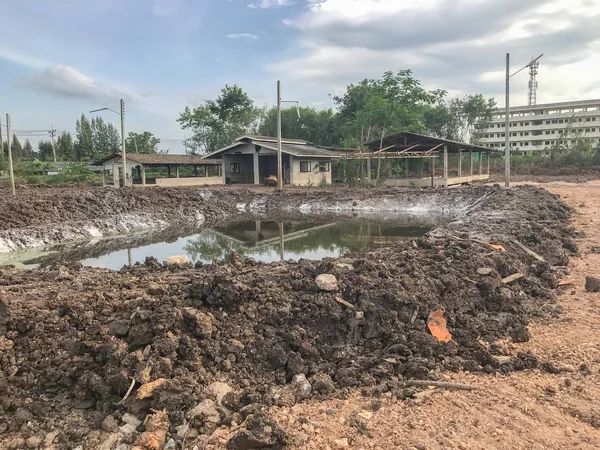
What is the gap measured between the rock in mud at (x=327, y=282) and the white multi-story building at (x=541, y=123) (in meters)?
76.4

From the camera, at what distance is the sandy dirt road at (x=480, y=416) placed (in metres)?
3.46

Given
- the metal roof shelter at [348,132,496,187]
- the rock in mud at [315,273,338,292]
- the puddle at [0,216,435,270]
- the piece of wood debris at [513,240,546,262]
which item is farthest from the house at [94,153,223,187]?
the rock in mud at [315,273,338,292]

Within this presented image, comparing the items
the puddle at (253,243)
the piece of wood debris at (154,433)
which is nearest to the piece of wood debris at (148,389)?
the piece of wood debris at (154,433)

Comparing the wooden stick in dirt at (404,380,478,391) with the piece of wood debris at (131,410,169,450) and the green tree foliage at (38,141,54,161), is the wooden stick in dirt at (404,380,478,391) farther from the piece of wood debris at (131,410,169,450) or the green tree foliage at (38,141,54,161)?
the green tree foliage at (38,141,54,161)

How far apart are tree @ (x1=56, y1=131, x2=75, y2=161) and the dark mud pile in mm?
Result: 60702

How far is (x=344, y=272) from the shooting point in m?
6.21

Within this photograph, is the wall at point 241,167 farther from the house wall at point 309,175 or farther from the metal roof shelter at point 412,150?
the metal roof shelter at point 412,150

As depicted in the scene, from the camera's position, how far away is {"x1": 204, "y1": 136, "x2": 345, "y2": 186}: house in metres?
33.0

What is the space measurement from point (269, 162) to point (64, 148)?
4026 cm

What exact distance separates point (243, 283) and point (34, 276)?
496 centimetres

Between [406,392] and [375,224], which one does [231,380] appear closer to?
[406,392]

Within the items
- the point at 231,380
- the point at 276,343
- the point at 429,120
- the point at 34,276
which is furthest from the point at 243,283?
the point at 429,120

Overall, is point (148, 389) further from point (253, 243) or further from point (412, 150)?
point (412, 150)

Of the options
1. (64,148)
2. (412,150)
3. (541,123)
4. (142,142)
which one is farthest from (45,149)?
(541,123)
